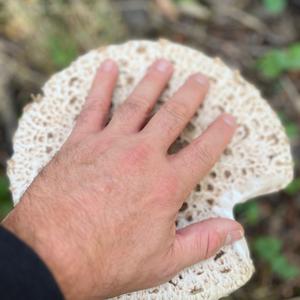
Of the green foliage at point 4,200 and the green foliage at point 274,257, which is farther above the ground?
the green foliage at point 4,200

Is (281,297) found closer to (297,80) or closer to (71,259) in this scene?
(297,80)

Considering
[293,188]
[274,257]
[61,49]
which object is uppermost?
[61,49]

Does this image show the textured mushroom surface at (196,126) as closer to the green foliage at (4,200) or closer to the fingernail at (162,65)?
the fingernail at (162,65)

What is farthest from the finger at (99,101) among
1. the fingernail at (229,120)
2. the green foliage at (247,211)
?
the green foliage at (247,211)

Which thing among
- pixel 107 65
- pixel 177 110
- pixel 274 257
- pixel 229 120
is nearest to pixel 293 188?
pixel 274 257

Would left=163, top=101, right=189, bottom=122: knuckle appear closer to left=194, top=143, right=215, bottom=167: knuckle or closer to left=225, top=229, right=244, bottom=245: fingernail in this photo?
left=194, top=143, right=215, bottom=167: knuckle

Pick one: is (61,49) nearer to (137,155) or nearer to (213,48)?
(213,48)
